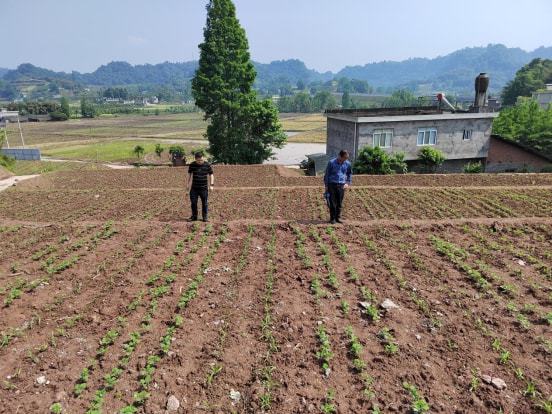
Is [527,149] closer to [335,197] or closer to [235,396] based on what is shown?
[335,197]

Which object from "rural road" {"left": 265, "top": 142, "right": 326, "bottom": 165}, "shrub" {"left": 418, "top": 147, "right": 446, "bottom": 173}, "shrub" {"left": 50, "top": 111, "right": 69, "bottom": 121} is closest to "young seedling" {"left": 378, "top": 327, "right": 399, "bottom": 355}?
"shrub" {"left": 418, "top": 147, "right": 446, "bottom": 173}

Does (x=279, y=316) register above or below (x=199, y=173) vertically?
below

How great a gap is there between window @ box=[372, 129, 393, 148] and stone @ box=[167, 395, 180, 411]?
29304mm

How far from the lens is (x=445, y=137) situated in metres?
33.4

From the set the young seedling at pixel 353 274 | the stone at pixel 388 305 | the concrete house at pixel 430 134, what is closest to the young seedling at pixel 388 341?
the stone at pixel 388 305

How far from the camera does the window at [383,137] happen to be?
104 ft

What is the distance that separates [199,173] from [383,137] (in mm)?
23791

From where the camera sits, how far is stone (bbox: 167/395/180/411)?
479 cm

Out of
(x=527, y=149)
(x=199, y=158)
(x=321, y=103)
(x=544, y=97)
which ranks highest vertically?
(x=199, y=158)

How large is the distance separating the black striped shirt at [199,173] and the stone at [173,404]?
718 centimetres

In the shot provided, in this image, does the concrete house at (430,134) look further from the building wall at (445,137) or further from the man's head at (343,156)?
the man's head at (343,156)

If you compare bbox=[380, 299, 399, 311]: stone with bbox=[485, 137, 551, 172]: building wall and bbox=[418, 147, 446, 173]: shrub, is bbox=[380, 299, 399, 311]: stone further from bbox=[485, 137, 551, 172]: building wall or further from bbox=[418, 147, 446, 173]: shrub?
bbox=[485, 137, 551, 172]: building wall

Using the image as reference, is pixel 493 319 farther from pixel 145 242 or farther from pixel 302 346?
pixel 145 242

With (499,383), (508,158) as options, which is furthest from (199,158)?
(508,158)
